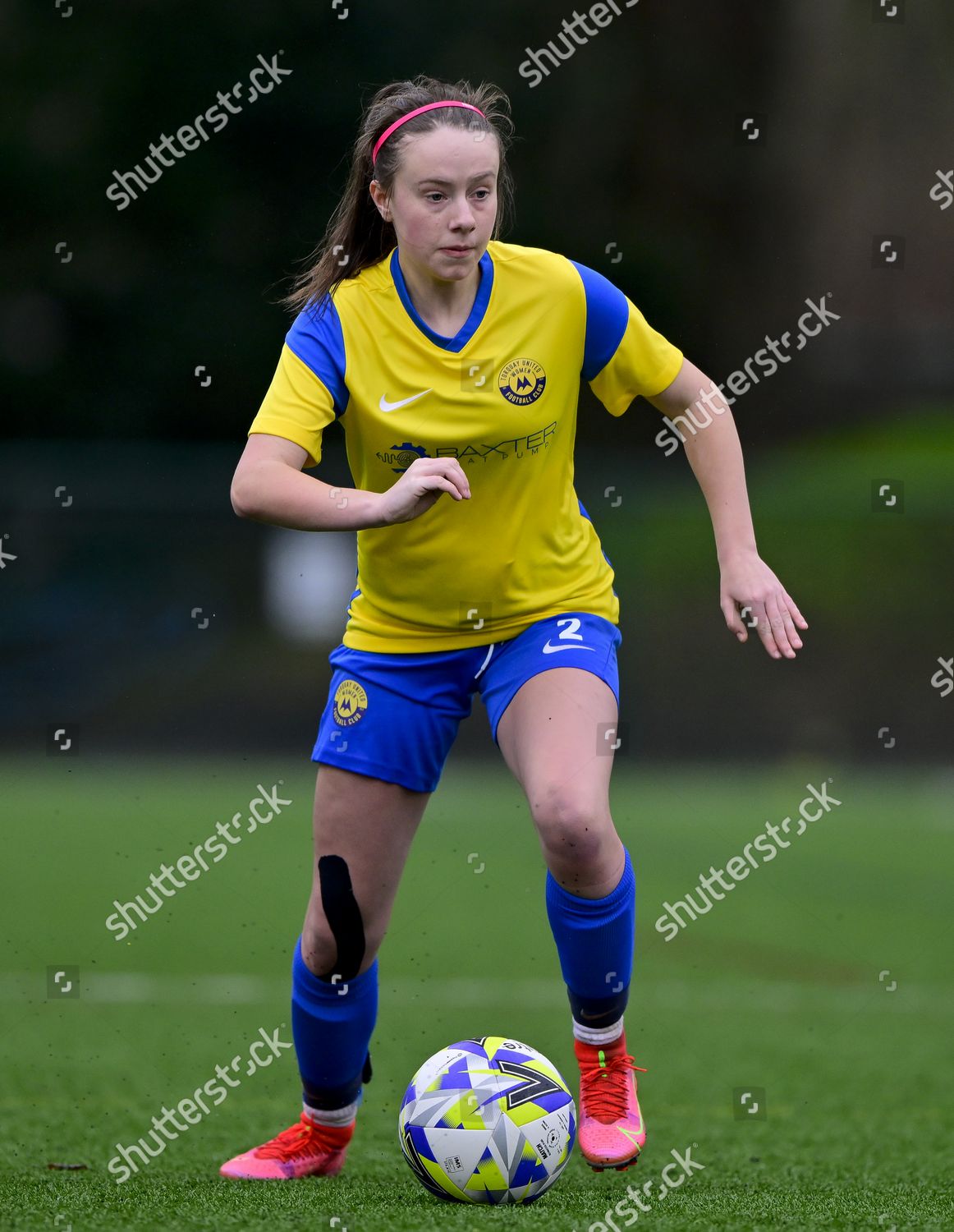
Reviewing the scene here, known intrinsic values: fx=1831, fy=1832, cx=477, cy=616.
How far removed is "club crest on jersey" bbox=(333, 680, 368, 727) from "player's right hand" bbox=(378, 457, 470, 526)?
2.33ft

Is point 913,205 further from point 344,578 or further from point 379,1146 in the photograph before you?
point 379,1146

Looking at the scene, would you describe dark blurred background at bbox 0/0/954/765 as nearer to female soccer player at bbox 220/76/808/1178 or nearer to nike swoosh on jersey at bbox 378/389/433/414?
female soccer player at bbox 220/76/808/1178

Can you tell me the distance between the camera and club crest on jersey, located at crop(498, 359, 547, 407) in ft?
13.2

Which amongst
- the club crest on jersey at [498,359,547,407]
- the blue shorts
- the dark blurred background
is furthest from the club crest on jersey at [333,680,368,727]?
the dark blurred background

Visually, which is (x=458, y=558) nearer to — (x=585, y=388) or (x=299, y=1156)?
(x=299, y=1156)

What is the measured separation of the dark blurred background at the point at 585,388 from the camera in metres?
13.1

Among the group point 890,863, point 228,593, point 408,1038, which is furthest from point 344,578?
point 408,1038

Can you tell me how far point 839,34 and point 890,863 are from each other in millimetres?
16489

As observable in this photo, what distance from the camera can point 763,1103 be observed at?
5355 mm

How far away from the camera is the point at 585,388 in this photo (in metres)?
16.4

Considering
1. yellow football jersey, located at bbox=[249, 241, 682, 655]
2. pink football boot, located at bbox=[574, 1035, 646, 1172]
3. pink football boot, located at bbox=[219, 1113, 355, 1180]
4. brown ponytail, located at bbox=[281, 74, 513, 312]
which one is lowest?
pink football boot, located at bbox=[219, 1113, 355, 1180]

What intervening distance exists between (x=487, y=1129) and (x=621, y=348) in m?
1.74

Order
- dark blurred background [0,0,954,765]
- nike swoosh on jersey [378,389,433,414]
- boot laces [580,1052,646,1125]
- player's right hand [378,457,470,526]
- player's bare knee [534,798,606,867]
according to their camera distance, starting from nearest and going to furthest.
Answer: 1. player's right hand [378,457,470,526]
2. player's bare knee [534,798,606,867]
3. nike swoosh on jersey [378,389,433,414]
4. boot laces [580,1052,646,1125]
5. dark blurred background [0,0,954,765]

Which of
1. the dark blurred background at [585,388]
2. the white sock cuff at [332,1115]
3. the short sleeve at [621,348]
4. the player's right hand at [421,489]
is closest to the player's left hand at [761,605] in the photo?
the short sleeve at [621,348]
